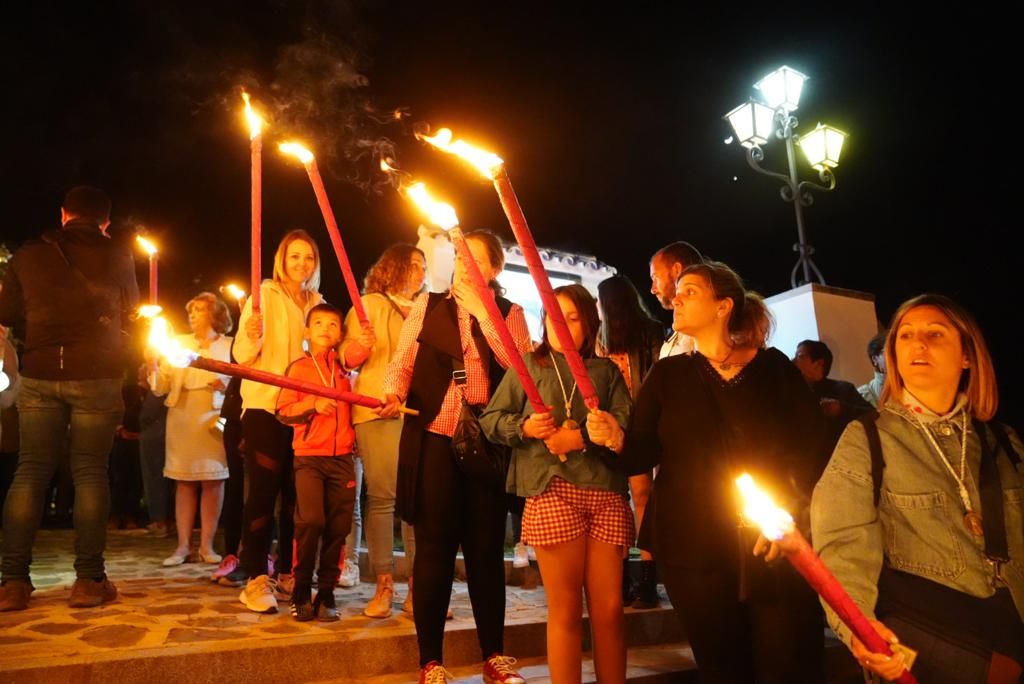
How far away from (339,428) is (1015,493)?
3.41 metres

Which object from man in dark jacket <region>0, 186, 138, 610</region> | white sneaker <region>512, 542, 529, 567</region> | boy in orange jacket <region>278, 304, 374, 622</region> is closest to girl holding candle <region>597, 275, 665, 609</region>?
white sneaker <region>512, 542, 529, 567</region>

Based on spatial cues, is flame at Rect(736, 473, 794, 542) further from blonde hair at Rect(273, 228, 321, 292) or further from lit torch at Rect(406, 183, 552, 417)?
blonde hair at Rect(273, 228, 321, 292)

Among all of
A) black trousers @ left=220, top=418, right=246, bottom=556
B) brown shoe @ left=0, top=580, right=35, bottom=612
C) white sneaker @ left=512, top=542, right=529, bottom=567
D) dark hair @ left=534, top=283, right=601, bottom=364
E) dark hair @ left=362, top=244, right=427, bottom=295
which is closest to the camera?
dark hair @ left=534, top=283, right=601, bottom=364

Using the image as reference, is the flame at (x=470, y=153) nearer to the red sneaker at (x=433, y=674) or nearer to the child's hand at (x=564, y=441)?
the child's hand at (x=564, y=441)

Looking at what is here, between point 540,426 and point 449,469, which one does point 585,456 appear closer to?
point 540,426

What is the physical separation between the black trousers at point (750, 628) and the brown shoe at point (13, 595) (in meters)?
3.75

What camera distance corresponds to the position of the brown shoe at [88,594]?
3.96 metres

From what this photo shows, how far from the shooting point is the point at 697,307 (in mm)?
2895

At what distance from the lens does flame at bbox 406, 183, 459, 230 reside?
107 inches

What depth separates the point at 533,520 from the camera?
2865 mm

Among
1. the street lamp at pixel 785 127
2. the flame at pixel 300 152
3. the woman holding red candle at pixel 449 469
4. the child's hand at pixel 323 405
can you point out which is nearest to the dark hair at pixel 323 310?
the child's hand at pixel 323 405

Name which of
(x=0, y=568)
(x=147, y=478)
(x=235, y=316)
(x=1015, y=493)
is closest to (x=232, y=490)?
(x=0, y=568)

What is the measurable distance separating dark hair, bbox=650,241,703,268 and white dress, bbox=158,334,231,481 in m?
3.82

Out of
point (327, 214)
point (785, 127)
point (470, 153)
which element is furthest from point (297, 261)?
point (785, 127)
